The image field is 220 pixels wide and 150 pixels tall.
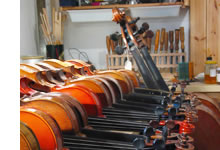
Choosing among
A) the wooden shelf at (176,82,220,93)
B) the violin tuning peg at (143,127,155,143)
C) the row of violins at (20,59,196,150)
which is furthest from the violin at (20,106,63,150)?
the wooden shelf at (176,82,220,93)

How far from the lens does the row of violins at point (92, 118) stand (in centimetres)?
59

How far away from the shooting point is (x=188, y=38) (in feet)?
10.2

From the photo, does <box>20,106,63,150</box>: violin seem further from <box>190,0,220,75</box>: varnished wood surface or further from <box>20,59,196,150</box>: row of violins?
<box>190,0,220,75</box>: varnished wood surface

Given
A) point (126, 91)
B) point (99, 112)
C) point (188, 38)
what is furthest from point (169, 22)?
point (99, 112)

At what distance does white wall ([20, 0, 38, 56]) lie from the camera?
264 centimetres

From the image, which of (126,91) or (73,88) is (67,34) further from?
(73,88)

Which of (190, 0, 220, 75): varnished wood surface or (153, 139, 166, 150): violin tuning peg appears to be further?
(190, 0, 220, 75): varnished wood surface

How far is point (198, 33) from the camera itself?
290 centimetres

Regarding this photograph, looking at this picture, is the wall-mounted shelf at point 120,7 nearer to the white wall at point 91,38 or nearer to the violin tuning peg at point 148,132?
the white wall at point 91,38

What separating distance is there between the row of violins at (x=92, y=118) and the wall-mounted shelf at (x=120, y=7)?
5.58 ft

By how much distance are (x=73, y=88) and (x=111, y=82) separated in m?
0.30

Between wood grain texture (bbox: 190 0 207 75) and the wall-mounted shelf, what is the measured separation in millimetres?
182

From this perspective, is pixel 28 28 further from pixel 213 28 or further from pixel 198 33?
pixel 213 28

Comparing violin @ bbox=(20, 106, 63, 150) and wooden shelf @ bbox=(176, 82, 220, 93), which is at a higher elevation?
violin @ bbox=(20, 106, 63, 150)
